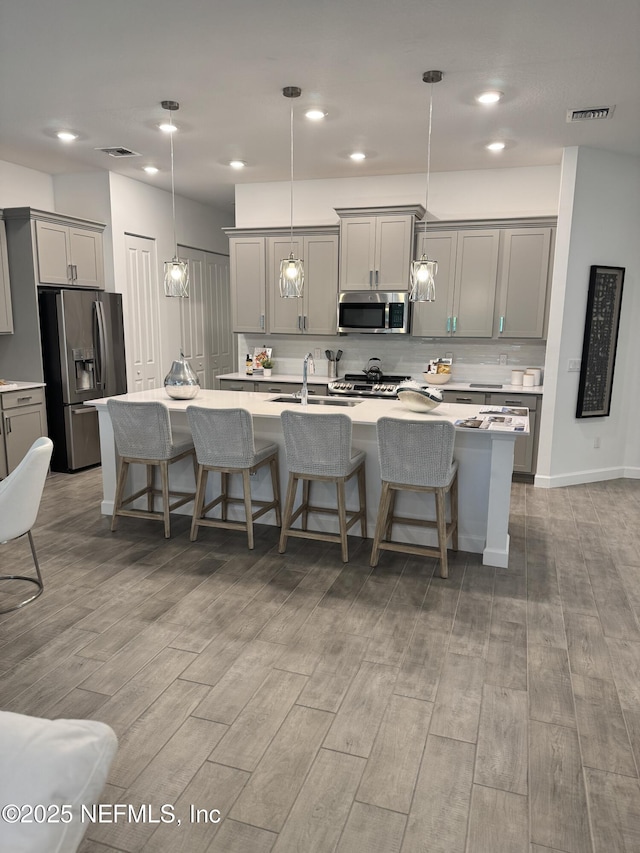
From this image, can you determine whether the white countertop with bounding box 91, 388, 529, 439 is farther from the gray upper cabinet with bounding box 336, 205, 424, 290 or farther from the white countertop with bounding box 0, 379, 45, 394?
the gray upper cabinet with bounding box 336, 205, 424, 290

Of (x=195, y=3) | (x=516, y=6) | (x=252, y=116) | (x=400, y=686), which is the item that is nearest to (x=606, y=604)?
(x=400, y=686)

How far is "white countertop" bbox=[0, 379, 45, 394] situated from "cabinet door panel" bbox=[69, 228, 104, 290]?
45.1 inches

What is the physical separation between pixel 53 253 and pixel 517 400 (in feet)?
15.1

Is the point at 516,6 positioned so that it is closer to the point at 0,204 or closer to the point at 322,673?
the point at 322,673

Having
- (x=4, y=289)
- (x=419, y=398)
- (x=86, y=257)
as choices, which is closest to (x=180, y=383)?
(x=419, y=398)

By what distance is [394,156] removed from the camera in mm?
5410

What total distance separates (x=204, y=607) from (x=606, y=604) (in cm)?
219

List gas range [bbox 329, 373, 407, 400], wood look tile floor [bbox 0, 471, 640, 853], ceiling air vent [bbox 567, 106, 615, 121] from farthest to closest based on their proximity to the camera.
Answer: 1. gas range [bbox 329, 373, 407, 400]
2. ceiling air vent [bbox 567, 106, 615, 121]
3. wood look tile floor [bbox 0, 471, 640, 853]

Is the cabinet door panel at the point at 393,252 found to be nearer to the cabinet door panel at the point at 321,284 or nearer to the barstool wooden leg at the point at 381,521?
the cabinet door panel at the point at 321,284

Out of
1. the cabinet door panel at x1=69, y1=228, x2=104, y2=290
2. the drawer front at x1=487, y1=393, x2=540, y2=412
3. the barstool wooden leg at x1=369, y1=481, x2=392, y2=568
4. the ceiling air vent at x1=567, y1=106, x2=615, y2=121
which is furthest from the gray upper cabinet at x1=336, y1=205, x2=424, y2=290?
the barstool wooden leg at x1=369, y1=481, x2=392, y2=568

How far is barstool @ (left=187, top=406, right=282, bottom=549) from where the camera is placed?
3693 mm

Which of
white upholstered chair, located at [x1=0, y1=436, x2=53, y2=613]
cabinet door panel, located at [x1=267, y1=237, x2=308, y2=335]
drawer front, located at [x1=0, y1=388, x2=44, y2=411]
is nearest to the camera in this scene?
white upholstered chair, located at [x1=0, y1=436, x2=53, y2=613]

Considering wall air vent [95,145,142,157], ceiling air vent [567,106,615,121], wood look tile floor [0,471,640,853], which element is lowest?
wood look tile floor [0,471,640,853]

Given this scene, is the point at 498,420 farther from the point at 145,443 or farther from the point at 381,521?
the point at 145,443
